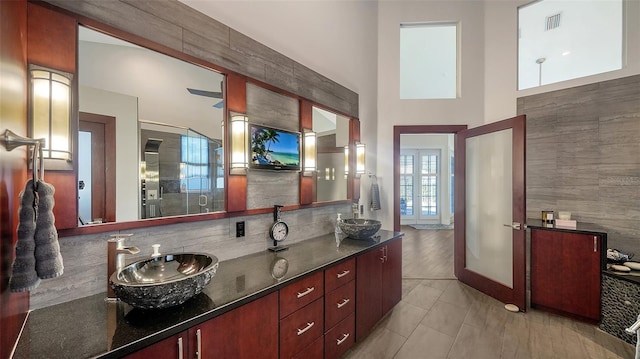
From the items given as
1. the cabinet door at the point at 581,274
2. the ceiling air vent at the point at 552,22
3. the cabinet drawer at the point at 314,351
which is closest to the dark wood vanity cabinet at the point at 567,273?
the cabinet door at the point at 581,274

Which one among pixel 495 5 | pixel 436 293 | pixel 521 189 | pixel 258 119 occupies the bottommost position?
pixel 436 293

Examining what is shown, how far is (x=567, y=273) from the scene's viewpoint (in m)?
2.87

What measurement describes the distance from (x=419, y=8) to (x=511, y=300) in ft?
13.7

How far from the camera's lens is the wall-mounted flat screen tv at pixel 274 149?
2193mm

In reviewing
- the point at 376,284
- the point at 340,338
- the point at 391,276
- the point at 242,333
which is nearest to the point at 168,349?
the point at 242,333

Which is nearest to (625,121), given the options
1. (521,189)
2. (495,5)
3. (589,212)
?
(589,212)

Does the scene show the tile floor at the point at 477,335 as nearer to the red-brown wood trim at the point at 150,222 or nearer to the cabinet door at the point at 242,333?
the cabinet door at the point at 242,333

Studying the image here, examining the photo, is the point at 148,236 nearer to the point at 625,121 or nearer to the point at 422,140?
the point at 625,121

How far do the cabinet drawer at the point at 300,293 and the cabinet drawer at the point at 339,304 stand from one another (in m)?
0.15

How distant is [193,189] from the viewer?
1.82 meters

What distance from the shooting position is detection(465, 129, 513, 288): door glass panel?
3.17 m

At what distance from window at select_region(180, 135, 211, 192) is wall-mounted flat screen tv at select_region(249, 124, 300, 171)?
1.24 feet

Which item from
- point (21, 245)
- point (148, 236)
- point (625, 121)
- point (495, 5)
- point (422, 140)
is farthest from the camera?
point (422, 140)

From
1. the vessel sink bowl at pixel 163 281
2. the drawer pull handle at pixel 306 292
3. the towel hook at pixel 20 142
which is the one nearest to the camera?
the towel hook at pixel 20 142
